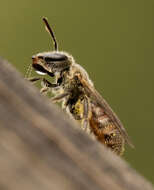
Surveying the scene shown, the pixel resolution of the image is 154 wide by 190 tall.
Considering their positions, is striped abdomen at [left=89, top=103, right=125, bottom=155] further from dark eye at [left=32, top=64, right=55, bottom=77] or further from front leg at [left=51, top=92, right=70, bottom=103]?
dark eye at [left=32, top=64, right=55, bottom=77]

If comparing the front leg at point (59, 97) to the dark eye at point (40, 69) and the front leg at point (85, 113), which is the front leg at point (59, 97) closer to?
the front leg at point (85, 113)

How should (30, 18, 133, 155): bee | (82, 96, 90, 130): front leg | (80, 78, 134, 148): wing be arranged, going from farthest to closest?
(82, 96, 90, 130): front leg < (30, 18, 133, 155): bee < (80, 78, 134, 148): wing

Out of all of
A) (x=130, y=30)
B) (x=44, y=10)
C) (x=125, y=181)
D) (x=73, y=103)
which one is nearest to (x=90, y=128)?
(x=73, y=103)

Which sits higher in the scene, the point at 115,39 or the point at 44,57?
the point at 115,39

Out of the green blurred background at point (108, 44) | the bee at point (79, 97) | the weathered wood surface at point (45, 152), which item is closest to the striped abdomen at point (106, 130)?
the bee at point (79, 97)

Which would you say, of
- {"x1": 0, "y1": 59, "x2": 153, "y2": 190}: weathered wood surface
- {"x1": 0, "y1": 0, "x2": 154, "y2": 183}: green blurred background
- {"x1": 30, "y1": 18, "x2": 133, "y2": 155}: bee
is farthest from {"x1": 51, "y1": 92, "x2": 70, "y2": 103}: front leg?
{"x1": 0, "y1": 0, "x2": 154, "y2": 183}: green blurred background

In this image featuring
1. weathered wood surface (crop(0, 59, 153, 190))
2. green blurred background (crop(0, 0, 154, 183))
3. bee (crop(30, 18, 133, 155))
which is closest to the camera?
weathered wood surface (crop(0, 59, 153, 190))

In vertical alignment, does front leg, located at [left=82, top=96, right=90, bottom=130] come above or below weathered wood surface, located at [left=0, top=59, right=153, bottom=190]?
above

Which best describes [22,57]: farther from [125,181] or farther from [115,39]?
[125,181]
